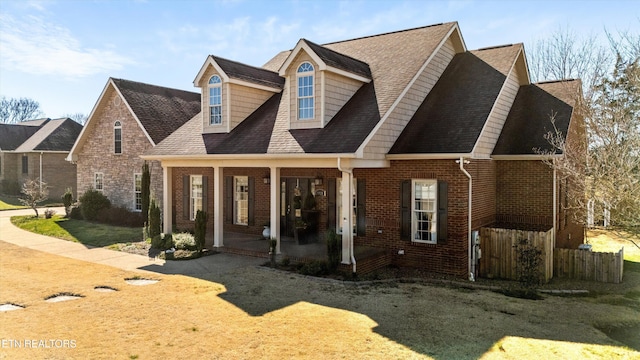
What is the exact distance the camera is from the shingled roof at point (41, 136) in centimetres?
3794

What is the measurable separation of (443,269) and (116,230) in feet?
51.6

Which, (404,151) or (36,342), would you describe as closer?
(36,342)

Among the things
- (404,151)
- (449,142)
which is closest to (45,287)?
(404,151)

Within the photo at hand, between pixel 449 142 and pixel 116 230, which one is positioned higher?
pixel 449 142

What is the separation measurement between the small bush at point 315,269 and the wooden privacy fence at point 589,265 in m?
7.30

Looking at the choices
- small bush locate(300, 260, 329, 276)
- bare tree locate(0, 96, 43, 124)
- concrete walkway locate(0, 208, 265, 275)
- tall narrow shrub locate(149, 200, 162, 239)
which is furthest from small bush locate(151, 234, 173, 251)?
bare tree locate(0, 96, 43, 124)

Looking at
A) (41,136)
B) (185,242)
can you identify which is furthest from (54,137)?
(185,242)

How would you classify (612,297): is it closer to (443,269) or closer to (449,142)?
(443,269)

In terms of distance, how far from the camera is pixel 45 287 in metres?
11.6

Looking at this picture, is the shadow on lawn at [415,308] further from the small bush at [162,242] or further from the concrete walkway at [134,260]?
the small bush at [162,242]

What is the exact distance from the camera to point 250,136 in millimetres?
16516

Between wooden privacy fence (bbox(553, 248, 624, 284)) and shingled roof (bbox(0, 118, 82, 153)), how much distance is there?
38224mm

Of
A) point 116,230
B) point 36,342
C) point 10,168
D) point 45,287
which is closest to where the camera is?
point 36,342

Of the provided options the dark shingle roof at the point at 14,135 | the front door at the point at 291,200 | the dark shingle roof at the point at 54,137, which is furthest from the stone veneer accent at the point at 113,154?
the dark shingle roof at the point at 14,135
